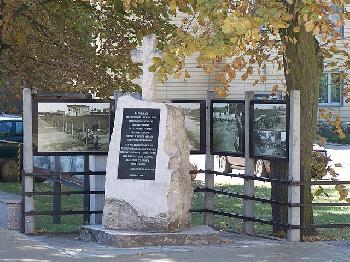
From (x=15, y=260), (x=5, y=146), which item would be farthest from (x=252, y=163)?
(x=5, y=146)

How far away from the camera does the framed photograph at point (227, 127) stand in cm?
1642

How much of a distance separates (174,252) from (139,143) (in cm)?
201

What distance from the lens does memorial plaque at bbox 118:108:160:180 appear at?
50.0ft

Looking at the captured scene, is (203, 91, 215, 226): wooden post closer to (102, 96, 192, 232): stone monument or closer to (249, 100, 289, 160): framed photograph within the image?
(249, 100, 289, 160): framed photograph

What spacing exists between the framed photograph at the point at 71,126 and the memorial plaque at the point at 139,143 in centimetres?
115

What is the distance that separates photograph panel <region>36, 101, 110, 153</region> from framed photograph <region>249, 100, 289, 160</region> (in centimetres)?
232

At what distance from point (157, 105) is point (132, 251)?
2361 mm

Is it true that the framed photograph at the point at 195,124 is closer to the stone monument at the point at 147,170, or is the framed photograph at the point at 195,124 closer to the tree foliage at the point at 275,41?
the tree foliage at the point at 275,41

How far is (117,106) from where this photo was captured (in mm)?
15727

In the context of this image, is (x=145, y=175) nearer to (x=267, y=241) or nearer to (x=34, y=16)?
(x=267, y=241)

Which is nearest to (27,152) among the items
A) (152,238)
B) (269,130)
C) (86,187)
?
(86,187)

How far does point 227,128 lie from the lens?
16719mm

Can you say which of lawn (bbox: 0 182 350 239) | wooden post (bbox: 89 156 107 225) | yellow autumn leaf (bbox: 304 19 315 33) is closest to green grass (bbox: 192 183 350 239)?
lawn (bbox: 0 182 350 239)

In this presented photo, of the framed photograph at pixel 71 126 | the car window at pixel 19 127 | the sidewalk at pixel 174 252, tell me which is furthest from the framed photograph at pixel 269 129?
the car window at pixel 19 127
